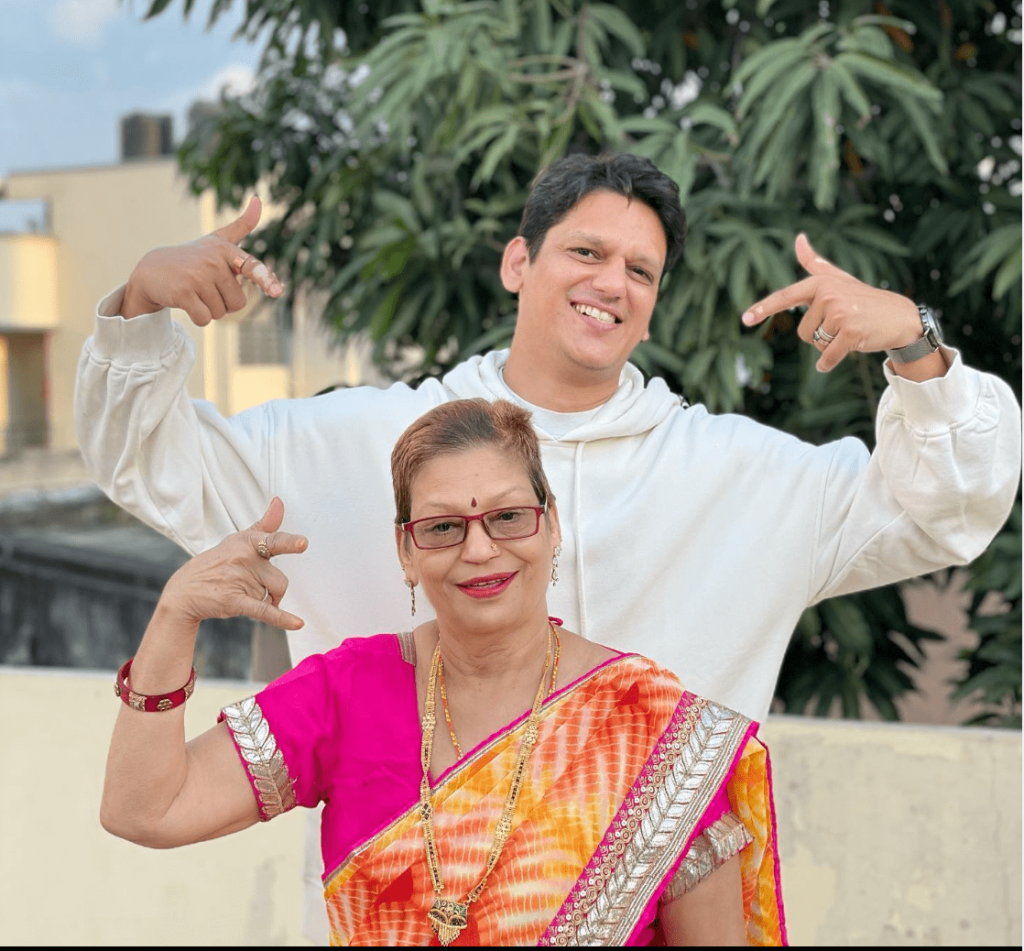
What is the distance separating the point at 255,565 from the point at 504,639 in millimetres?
327

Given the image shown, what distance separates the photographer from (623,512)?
6.76 feet

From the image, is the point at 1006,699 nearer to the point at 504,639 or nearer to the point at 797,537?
the point at 797,537

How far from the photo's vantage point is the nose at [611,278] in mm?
1968

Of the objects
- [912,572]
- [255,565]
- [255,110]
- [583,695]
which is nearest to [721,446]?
[912,572]

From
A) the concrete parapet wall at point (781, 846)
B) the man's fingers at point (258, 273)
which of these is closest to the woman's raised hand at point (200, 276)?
the man's fingers at point (258, 273)

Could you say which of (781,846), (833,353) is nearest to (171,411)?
(833,353)

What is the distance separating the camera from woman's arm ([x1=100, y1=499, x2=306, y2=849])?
1.50m

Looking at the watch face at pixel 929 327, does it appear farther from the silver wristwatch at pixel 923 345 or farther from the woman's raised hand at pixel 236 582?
the woman's raised hand at pixel 236 582

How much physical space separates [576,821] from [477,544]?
36cm

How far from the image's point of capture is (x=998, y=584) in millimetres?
3234

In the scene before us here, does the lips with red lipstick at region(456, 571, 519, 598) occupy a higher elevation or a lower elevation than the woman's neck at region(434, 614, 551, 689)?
higher

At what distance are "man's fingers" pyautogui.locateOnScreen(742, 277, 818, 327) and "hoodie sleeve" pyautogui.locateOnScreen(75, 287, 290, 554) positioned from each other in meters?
0.81

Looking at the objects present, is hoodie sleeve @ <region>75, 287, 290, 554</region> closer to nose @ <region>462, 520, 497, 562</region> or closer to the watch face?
nose @ <region>462, 520, 497, 562</region>

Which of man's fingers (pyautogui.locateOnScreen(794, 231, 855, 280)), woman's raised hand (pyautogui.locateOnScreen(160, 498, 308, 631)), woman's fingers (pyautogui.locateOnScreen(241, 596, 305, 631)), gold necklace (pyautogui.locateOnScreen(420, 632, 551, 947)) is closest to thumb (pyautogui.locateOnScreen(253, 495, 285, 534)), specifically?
woman's raised hand (pyautogui.locateOnScreen(160, 498, 308, 631))
